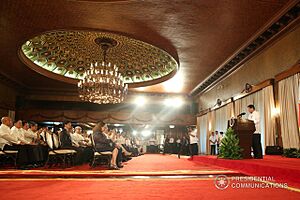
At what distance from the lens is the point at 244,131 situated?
493 centimetres

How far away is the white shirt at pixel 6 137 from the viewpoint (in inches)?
215

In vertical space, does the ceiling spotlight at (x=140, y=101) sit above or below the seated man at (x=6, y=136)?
above

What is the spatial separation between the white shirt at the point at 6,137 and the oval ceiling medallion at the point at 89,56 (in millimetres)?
3755

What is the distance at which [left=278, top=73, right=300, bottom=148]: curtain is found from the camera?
20.5 feet

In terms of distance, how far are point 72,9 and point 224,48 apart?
17.1 feet

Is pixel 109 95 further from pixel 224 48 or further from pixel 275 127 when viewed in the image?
pixel 275 127

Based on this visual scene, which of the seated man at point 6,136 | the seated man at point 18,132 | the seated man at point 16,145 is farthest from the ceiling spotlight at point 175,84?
the seated man at point 6,136

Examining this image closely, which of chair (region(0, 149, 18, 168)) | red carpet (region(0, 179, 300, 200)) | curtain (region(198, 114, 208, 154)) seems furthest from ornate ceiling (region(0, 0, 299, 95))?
curtain (region(198, 114, 208, 154))

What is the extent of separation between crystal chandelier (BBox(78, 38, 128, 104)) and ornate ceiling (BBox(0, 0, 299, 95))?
1.34 m

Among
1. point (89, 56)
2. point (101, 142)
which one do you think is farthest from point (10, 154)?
point (89, 56)

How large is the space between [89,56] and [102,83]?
2898 millimetres

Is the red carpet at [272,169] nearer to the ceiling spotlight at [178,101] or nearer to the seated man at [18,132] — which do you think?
the seated man at [18,132]

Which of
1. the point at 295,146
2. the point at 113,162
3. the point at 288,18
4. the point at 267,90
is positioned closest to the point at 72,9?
the point at 113,162

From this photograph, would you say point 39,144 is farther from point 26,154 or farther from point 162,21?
point 162,21
